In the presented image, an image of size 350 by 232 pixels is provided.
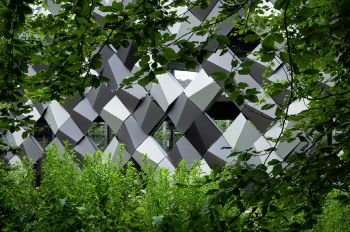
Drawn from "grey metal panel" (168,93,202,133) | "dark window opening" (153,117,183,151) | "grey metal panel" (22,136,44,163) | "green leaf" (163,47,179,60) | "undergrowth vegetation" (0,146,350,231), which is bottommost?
"green leaf" (163,47,179,60)

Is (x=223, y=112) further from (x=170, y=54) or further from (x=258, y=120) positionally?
(x=170, y=54)

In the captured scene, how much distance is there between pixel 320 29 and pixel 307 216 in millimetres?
663

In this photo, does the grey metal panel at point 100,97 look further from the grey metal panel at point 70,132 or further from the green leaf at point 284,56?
the green leaf at point 284,56

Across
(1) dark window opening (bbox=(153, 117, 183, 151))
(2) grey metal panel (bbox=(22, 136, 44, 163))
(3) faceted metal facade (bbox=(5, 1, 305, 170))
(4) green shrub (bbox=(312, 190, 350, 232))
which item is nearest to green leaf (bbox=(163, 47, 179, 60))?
(4) green shrub (bbox=(312, 190, 350, 232))

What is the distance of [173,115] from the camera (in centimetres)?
838

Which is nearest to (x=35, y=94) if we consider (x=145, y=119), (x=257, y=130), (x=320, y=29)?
(x=320, y=29)

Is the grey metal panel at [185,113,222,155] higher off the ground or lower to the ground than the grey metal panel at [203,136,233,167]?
higher

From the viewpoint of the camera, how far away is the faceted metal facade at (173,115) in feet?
24.3

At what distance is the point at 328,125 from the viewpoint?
152cm

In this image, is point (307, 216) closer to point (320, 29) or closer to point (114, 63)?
point (320, 29)

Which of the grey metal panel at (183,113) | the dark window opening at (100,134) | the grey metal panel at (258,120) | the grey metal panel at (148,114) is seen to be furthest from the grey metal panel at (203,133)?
the dark window opening at (100,134)

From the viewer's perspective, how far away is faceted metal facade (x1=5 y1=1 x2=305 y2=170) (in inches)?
291

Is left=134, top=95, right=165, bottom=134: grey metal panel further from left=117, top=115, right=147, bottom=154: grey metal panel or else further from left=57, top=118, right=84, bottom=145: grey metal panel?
left=57, top=118, right=84, bottom=145: grey metal panel

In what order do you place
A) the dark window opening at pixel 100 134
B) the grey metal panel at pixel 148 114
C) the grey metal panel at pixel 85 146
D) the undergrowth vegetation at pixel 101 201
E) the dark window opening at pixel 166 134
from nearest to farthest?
the undergrowth vegetation at pixel 101 201 → the grey metal panel at pixel 148 114 → the dark window opening at pixel 166 134 → the grey metal panel at pixel 85 146 → the dark window opening at pixel 100 134
